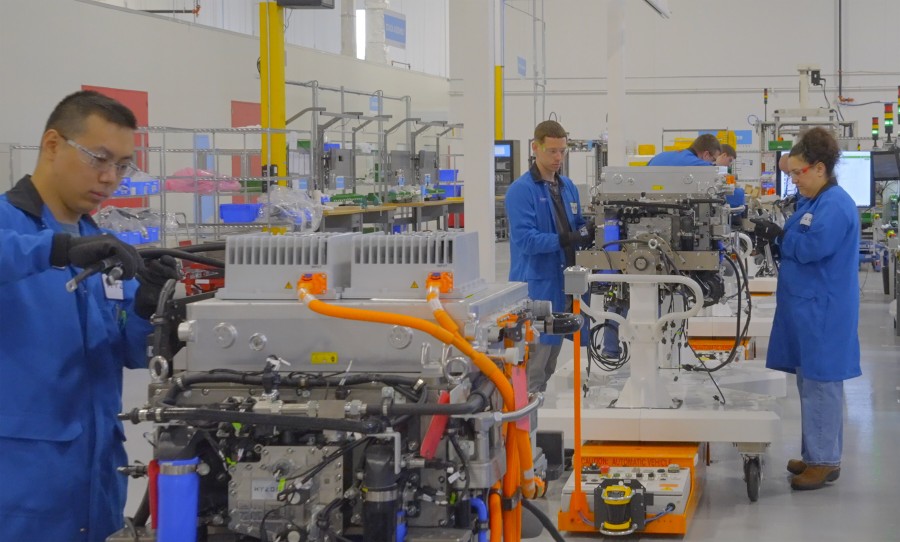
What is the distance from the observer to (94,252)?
1.75 metres

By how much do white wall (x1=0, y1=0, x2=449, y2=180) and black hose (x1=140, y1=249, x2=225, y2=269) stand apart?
21.5 feet

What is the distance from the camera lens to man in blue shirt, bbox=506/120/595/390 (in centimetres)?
499

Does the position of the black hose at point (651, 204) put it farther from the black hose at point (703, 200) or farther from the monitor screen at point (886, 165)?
the monitor screen at point (886, 165)

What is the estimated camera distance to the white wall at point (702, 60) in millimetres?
17656

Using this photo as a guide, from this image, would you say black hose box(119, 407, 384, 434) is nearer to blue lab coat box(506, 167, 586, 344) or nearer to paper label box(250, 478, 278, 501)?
paper label box(250, 478, 278, 501)

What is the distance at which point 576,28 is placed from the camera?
19203mm

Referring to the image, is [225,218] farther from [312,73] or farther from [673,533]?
[312,73]

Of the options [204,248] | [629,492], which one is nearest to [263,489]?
[204,248]

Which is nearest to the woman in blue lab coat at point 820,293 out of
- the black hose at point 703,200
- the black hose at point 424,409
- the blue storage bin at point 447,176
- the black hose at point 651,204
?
the black hose at point 703,200

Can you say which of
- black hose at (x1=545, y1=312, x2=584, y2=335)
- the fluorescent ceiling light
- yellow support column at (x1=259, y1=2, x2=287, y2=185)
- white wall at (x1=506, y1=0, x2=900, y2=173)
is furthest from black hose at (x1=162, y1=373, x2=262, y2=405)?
white wall at (x1=506, y1=0, x2=900, y2=173)

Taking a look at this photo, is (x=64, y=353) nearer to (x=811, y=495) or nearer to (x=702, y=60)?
(x=811, y=495)

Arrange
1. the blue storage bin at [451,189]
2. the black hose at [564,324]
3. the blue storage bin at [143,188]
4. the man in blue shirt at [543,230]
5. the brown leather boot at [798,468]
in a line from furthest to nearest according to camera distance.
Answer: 1. the blue storage bin at [451,189]
2. the blue storage bin at [143,188]
3. the man in blue shirt at [543,230]
4. the brown leather boot at [798,468]
5. the black hose at [564,324]

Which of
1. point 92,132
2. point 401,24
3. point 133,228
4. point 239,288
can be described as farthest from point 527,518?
point 401,24

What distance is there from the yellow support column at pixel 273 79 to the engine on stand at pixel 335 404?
716cm
